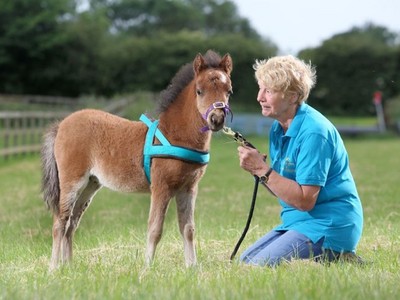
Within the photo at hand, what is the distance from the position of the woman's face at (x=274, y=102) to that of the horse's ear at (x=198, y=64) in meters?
0.53

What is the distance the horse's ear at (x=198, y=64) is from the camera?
20.4ft

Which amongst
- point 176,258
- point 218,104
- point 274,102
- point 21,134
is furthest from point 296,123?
point 21,134

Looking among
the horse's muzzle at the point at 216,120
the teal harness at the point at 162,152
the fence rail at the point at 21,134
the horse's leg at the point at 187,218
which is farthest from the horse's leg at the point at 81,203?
the fence rail at the point at 21,134

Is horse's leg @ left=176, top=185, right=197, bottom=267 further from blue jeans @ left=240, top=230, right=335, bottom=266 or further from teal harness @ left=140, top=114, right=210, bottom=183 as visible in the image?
blue jeans @ left=240, top=230, right=335, bottom=266

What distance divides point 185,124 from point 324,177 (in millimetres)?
1343

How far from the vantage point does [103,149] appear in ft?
22.6

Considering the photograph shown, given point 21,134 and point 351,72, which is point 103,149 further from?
point 351,72

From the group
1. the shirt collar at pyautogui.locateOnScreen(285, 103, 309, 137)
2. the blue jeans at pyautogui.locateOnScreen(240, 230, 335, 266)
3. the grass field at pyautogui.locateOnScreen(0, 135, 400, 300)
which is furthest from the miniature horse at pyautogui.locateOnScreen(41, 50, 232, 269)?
the blue jeans at pyautogui.locateOnScreen(240, 230, 335, 266)

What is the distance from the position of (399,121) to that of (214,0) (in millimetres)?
42994

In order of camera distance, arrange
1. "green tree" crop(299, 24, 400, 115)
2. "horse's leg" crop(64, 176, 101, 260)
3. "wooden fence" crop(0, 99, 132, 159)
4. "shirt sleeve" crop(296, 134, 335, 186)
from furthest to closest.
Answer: "green tree" crop(299, 24, 400, 115)
"wooden fence" crop(0, 99, 132, 159)
"horse's leg" crop(64, 176, 101, 260)
"shirt sleeve" crop(296, 134, 335, 186)

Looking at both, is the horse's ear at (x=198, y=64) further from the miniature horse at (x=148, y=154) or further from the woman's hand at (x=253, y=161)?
the woman's hand at (x=253, y=161)

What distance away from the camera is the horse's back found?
6.73 meters

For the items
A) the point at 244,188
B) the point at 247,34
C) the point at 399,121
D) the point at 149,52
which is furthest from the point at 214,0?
the point at 244,188

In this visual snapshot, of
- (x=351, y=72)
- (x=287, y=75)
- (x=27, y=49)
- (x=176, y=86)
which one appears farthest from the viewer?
(x=27, y=49)
